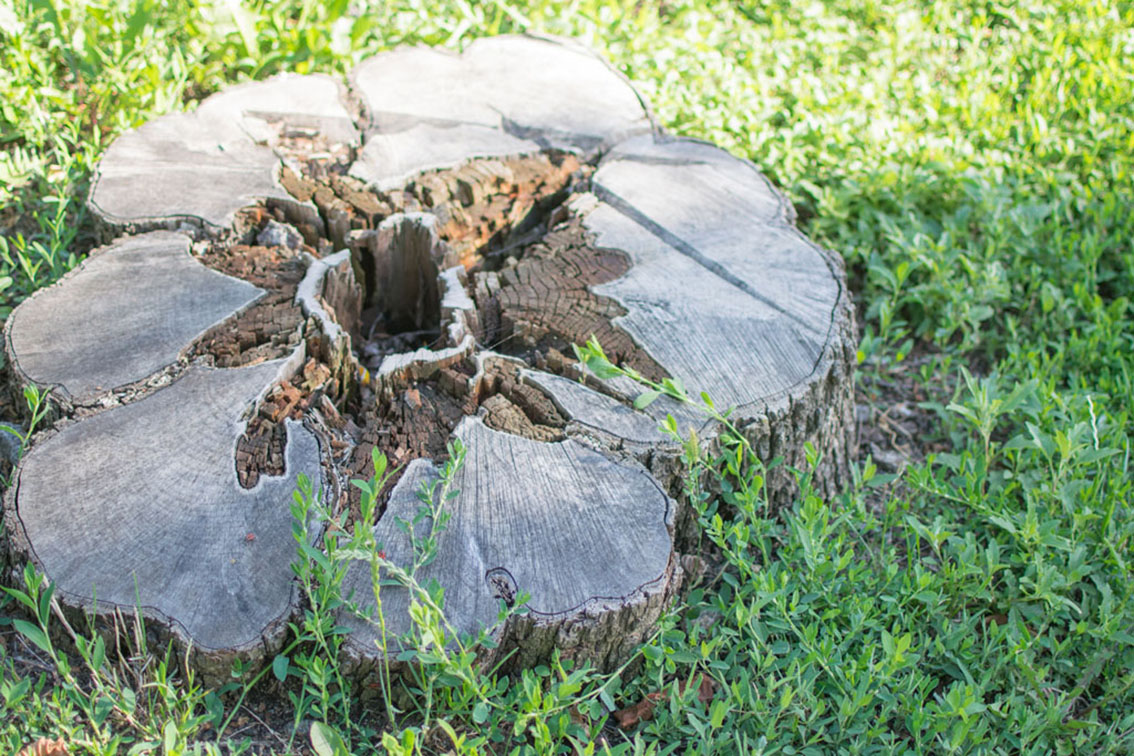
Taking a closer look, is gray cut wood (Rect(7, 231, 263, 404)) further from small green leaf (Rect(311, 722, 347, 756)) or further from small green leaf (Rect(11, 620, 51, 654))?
small green leaf (Rect(311, 722, 347, 756))

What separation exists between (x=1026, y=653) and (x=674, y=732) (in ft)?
2.57

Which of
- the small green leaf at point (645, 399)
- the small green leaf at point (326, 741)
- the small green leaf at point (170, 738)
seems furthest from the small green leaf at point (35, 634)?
the small green leaf at point (645, 399)

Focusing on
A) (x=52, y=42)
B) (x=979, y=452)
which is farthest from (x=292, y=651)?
(x=52, y=42)

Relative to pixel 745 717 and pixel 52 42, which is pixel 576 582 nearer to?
pixel 745 717

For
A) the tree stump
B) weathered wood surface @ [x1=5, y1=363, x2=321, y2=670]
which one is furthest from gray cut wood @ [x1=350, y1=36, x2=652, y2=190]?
weathered wood surface @ [x1=5, y1=363, x2=321, y2=670]

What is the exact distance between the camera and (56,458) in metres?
1.96

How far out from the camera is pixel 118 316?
7.49ft

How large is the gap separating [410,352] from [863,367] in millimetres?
1602

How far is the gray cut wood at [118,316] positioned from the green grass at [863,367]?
497mm

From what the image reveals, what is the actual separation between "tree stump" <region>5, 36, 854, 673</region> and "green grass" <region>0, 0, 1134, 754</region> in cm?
16

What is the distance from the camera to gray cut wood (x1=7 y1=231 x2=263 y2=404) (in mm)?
2146

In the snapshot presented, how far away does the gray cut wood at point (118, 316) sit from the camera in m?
2.15

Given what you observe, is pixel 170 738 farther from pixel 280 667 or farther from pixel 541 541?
pixel 541 541

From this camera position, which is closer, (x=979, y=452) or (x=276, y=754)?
(x=276, y=754)
